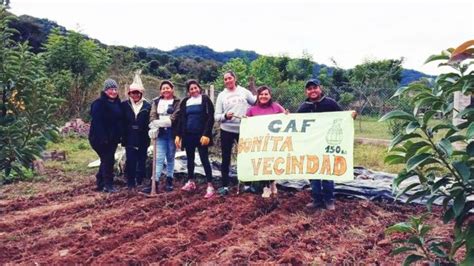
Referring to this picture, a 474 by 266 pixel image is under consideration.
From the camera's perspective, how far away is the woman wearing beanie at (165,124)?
658 cm

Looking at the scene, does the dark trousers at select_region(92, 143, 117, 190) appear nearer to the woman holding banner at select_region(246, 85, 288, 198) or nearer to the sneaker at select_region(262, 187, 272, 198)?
the woman holding banner at select_region(246, 85, 288, 198)

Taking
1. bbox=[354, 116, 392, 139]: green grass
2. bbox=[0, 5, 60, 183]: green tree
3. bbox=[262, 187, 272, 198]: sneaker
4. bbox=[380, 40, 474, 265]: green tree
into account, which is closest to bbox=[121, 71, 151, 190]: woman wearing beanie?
bbox=[262, 187, 272, 198]: sneaker

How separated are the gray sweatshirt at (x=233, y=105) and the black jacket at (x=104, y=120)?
137cm

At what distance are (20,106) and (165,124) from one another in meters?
2.57

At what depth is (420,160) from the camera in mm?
1631

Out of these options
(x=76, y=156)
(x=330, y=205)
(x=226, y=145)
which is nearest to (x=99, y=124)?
(x=226, y=145)

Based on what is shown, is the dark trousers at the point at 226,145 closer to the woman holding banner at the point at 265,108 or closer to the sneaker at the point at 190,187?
the woman holding banner at the point at 265,108

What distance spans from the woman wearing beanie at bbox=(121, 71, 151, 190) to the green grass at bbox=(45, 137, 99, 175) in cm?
185

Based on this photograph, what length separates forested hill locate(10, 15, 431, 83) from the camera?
1794cm

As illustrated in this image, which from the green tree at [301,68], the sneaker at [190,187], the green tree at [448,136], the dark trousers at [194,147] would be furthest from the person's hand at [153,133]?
the green tree at [301,68]

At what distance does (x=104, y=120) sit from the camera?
22.1 ft

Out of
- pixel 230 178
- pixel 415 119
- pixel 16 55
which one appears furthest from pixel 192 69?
pixel 415 119

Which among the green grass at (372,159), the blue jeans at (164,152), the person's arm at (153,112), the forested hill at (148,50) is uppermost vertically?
the forested hill at (148,50)

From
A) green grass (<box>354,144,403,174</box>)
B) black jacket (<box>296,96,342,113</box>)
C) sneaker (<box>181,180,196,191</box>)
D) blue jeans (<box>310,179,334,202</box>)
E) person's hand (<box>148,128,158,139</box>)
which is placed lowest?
sneaker (<box>181,180,196,191</box>)
